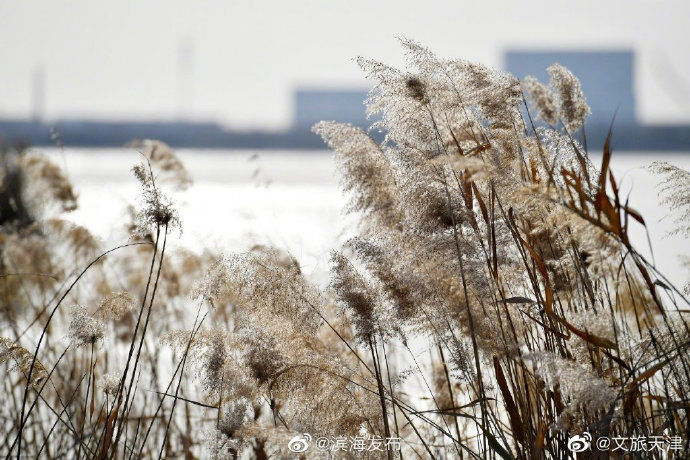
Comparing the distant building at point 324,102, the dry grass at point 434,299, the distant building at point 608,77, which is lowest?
the dry grass at point 434,299

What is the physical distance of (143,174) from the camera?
1.82m

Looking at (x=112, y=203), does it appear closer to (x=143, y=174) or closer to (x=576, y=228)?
(x=143, y=174)

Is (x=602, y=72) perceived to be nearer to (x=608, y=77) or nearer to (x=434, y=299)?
(x=608, y=77)

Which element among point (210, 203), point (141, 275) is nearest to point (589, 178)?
point (141, 275)

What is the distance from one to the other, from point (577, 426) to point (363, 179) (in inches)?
29.4

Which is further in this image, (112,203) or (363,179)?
(112,203)

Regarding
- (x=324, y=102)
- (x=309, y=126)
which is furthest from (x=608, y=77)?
(x=309, y=126)

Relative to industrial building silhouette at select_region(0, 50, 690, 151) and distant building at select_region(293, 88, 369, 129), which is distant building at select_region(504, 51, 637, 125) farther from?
distant building at select_region(293, 88, 369, 129)

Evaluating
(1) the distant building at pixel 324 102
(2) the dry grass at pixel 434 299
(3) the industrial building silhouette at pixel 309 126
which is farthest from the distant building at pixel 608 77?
(2) the dry grass at pixel 434 299

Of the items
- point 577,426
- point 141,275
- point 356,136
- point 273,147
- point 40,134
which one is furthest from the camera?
point 40,134

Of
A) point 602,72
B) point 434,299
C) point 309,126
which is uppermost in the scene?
point 602,72

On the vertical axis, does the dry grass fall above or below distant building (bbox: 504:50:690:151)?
below

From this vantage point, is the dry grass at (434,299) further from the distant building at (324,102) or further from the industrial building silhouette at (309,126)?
the distant building at (324,102)

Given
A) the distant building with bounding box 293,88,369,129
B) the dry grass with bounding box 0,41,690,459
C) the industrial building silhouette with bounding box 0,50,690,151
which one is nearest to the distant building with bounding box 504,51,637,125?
the industrial building silhouette with bounding box 0,50,690,151
